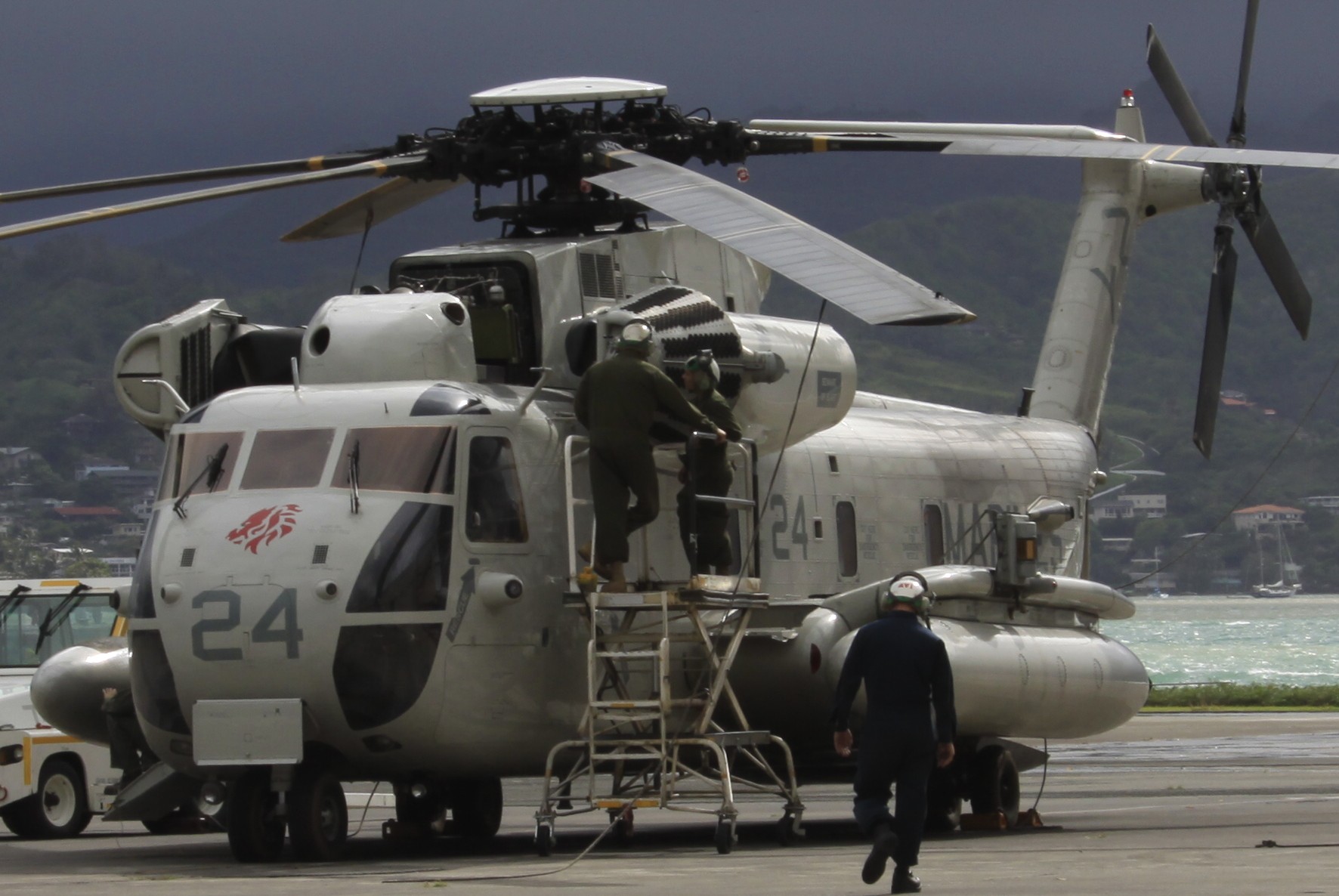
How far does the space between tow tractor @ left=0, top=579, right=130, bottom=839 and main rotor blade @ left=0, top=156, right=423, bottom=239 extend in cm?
381

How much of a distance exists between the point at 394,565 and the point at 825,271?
3263 mm

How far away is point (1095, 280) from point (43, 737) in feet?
34.0

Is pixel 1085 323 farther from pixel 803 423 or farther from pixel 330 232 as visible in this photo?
pixel 330 232

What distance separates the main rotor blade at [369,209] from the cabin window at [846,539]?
396cm

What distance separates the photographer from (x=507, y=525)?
45.3ft

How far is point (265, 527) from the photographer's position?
13.2 m

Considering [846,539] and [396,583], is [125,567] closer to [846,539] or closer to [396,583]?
[846,539]

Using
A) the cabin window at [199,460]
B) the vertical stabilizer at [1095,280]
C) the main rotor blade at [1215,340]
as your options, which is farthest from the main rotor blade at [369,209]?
the main rotor blade at [1215,340]

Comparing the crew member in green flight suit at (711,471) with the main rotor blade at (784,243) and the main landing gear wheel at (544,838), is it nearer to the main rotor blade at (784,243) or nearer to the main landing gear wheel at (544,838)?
the main rotor blade at (784,243)

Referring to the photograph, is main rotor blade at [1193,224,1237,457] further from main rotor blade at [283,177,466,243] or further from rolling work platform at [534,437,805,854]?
main rotor blade at [283,177,466,243]

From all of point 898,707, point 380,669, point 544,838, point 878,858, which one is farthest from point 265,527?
point 878,858

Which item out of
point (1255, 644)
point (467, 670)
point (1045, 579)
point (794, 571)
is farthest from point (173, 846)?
point (1255, 644)

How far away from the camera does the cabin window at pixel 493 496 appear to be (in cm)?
1366

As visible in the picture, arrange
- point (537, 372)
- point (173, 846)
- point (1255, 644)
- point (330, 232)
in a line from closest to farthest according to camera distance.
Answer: point (537, 372), point (173, 846), point (330, 232), point (1255, 644)
